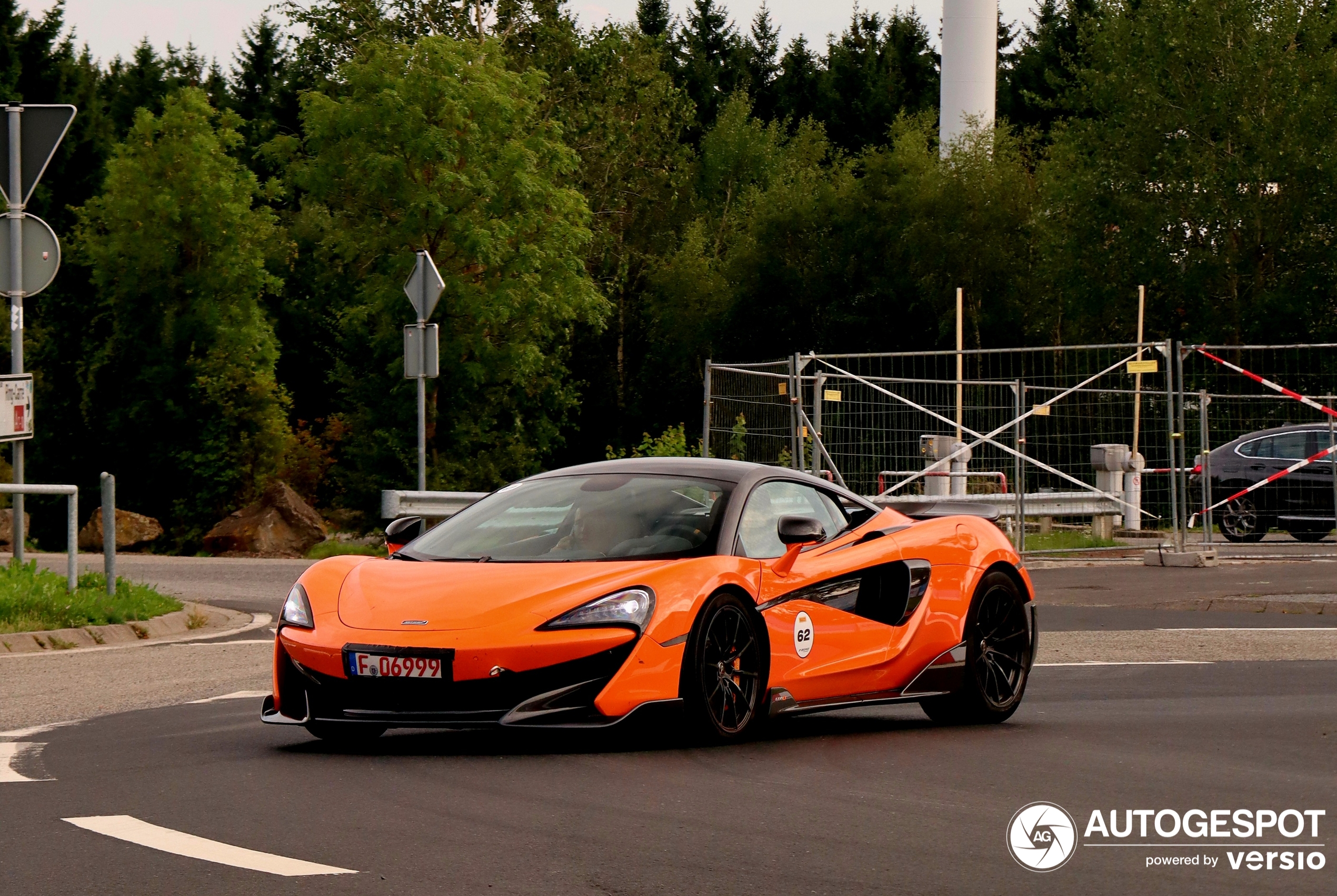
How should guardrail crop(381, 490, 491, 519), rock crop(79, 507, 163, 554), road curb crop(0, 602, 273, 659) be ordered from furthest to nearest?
rock crop(79, 507, 163, 554) < guardrail crop(381, 490, 491, 519) < road curb crop(0, 602, 273, 659)

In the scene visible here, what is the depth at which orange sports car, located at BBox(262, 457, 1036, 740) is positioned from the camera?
7.90 m

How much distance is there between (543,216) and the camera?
50.0 metres

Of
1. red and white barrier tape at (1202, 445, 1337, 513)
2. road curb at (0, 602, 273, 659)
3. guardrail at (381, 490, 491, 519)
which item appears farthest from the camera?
red and white barrier tape at (1202, 445, 1337, 513)

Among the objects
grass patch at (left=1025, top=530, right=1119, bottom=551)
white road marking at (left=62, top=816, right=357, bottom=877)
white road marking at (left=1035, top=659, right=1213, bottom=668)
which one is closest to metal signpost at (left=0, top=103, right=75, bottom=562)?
white road marking at (left=1035, top=659, right=1213, bottom=668)

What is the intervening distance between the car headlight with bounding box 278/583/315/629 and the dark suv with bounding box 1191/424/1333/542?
2176cm

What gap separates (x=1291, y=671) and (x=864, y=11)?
281 ft

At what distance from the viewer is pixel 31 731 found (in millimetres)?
9430

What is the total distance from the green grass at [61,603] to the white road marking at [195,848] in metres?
8.25

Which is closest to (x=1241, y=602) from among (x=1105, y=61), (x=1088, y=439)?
(x=1088, y=439)

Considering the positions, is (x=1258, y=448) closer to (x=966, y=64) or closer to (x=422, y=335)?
(x=422, y=335)

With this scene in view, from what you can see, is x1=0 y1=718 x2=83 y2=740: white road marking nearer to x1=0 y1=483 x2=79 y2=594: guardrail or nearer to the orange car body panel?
the orange car body panel

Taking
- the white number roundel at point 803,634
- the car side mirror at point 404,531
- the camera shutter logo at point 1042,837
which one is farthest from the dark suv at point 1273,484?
the camera shutter logo at point 1042,837

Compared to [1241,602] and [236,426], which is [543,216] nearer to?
[236,426]

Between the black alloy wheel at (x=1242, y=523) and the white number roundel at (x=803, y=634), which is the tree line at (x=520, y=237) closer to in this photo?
the black alloy wheel at (x=1242, y=523)
